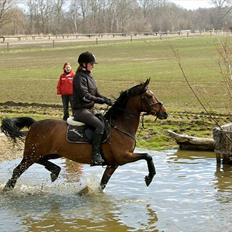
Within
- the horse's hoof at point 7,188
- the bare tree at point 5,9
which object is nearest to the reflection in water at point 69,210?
the horse's hoof at point 7,188

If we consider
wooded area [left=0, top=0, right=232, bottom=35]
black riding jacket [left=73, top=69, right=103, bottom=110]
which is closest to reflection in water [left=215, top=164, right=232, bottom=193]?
black riding jacket [left=73, top=69, right=103, bottom=110]

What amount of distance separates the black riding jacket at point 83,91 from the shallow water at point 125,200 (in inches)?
59.3

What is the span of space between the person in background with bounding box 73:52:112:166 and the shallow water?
0.85 metres

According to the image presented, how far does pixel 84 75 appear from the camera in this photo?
1006cm

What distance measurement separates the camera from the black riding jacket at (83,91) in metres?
9.98

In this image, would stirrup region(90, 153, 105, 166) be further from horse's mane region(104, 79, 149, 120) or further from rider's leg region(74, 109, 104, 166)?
horse's mane region(104, 79, 149, 120)

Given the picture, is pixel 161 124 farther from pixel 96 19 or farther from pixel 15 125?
pixel 96 19

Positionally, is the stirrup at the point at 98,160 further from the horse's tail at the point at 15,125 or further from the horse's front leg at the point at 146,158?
the horse's tail at the point at 15,125

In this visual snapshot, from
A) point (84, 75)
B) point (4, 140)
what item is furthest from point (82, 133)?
point (4, 140)

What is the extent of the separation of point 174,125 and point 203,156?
3.79m

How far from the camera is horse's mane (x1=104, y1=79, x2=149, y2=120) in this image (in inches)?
402

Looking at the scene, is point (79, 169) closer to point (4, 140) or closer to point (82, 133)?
point (82, 133)

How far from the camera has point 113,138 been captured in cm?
1020

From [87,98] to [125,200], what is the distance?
1.85 meters
